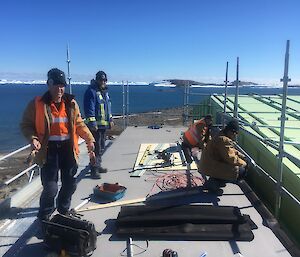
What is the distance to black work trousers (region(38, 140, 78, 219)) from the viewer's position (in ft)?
13.3

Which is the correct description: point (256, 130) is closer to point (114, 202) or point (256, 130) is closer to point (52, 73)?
point (114, 202)

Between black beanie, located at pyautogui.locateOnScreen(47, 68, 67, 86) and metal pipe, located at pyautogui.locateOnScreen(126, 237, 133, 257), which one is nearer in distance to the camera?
metal pipe, located at pyautogui.locateOnScreen(126, 237, 133, 257)

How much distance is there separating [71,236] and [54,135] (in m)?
1.11

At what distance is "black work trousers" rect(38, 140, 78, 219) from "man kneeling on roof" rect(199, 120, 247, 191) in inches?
78.3

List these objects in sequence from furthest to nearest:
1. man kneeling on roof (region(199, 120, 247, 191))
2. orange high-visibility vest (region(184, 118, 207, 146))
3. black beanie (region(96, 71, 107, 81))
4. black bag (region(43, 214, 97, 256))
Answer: orange high-visibility vest (region(184, 118, 207, 146)) → black beanie (region(96, 71, 107, 81)) → man kneeling on roof (region(199, 120, 247, 191)) → black bag (region(43, 214, 97, 256))

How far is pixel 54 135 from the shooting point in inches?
159

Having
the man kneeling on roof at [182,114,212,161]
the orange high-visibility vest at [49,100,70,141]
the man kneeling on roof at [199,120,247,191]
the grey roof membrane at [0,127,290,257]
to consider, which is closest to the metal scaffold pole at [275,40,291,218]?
the grey roof membrane at [0,127,290,257]

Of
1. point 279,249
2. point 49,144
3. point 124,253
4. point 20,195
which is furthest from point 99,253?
point 20,195

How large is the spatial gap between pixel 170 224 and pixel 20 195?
2.82 m

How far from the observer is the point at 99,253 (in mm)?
3668

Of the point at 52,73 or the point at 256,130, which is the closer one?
the point at 52,73

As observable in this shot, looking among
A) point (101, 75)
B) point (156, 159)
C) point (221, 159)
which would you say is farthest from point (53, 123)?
point (156, 159)

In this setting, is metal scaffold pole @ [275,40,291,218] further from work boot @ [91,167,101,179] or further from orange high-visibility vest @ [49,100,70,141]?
work boot @ [91,167,101,179]

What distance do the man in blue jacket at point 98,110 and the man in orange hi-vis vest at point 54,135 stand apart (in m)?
1.64
